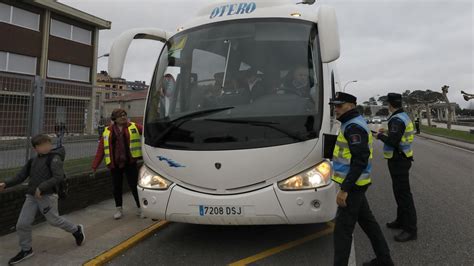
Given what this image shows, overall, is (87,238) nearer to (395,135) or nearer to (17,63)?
(395,135)

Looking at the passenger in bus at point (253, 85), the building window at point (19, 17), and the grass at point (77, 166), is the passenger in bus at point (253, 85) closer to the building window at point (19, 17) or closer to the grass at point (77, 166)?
the grass at point (77, 166)

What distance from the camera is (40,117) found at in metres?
5.63

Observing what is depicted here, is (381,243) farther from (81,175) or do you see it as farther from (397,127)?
(81,175)

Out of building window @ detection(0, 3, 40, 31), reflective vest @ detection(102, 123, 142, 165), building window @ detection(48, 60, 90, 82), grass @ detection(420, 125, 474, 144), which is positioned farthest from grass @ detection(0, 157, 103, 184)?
building window @ detection(48, 60, 90, 82)

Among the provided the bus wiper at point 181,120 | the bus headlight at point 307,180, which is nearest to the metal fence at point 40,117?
the bus wiper at point 181,120

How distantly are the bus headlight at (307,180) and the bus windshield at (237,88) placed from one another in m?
0.35

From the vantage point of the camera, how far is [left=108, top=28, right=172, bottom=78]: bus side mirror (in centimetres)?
491

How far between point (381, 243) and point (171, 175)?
227cm

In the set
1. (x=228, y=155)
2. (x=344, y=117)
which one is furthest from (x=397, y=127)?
(x=228, y=155)

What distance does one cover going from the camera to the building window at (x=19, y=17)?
83.9ft

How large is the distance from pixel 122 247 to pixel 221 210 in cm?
148

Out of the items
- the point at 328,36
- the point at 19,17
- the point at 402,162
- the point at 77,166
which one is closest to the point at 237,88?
the point at 328,36

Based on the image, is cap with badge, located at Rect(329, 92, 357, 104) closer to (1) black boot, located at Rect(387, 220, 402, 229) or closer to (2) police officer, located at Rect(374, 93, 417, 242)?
(2) police officer, located at Rect(374, 93, 417, 242)

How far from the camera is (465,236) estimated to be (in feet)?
16.4
